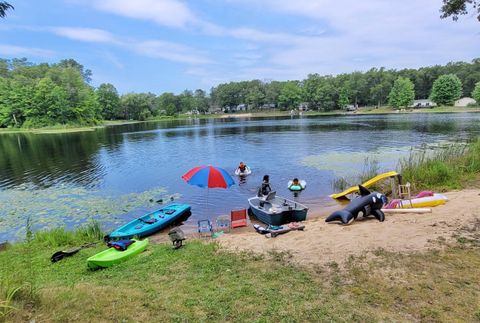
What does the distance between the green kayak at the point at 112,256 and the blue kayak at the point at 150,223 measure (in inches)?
88.4

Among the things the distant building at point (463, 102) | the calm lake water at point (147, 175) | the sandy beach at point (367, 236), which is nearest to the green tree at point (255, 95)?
the distant building at point (463, 102)

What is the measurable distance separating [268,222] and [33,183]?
2004 cm

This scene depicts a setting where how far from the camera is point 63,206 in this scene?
56.2ft

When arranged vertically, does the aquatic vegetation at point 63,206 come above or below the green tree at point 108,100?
below

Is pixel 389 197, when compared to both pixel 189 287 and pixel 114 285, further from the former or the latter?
pixel 114 285

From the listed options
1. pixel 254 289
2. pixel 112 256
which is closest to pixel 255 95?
pixel 112 256

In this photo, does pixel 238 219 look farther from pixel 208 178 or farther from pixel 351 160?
pixel 351 160

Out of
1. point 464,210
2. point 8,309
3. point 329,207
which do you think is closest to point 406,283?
point 464,210

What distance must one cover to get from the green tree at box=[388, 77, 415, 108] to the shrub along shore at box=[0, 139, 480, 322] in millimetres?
112076

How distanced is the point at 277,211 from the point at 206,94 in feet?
519

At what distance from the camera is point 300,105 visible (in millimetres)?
136125

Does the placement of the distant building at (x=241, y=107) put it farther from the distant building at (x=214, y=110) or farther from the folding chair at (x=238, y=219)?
the folding chair at (x=238, y=219)

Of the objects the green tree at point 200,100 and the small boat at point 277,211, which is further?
the green tree at point 200,100

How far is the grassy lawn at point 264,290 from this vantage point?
4629 millimetres
